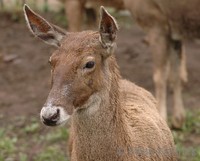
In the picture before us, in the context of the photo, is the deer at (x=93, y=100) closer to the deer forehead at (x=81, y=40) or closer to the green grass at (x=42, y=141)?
the deer forehead at (x=81, y=40)

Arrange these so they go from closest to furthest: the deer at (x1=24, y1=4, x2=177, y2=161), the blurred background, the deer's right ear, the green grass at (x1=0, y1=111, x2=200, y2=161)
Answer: the deer at (x1=24, y1=4, x2=177, y2=161), the deer's right ear, the green grass at (x1=0, y1=111, x2=200, y2=161), the blurred background

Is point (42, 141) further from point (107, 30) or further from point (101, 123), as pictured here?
point (107, 30)

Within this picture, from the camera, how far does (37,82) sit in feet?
33.3

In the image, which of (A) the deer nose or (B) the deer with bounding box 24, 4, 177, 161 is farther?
(B) the deer with bounding box 24, 4, 177, 161

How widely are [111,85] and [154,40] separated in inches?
136

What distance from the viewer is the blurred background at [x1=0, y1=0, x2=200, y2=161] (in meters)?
7.91

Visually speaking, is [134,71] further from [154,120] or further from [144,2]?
[154,120]

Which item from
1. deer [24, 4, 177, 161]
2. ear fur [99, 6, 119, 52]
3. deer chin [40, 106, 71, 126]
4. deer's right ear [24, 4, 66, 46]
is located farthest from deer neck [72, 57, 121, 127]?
deer's right ear [24, 4, 66, 46]

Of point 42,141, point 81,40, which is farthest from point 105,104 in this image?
point 42,141

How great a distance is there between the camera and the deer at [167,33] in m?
8.13

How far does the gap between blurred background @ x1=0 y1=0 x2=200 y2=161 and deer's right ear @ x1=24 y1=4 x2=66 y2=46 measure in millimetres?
2489

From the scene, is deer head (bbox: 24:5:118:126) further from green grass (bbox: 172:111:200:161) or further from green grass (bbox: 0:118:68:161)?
green grass (bbox: 0:118:68:161)

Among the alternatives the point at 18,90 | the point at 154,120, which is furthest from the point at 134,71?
the point at 154,120

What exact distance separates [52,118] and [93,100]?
0.49m
